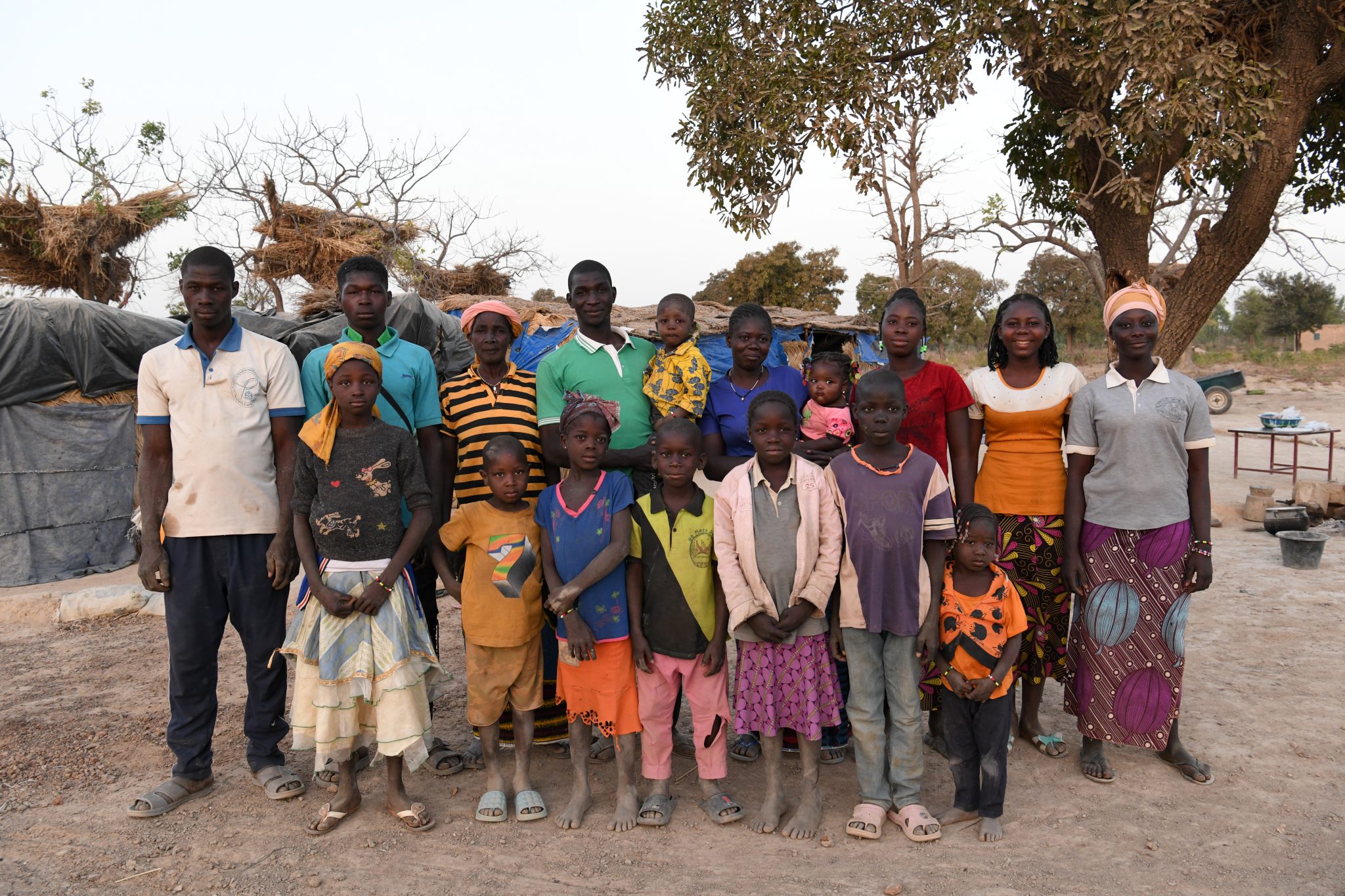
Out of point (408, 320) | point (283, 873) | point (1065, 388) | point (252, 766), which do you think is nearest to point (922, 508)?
point (1065, 388)

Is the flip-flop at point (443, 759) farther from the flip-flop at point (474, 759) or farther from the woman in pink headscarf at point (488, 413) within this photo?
the woman in pink headscarf at point (488, 413)

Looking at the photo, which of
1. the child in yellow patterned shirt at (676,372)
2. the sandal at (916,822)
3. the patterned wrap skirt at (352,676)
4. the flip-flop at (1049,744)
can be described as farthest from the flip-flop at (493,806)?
the flip-flop at (1049,744)

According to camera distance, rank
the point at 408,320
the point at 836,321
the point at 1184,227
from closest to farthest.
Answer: the point at 408,320, the point at 1184,227, the point at 836,321

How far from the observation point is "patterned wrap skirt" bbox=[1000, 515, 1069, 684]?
10.9 feet

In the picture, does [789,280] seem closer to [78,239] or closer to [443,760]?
[78,239]

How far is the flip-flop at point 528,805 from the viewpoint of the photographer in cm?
297

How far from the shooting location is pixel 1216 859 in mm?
2639

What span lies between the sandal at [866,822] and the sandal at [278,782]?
6.84ft

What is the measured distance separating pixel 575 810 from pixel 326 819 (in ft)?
2.90

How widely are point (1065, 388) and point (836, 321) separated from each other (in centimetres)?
1085

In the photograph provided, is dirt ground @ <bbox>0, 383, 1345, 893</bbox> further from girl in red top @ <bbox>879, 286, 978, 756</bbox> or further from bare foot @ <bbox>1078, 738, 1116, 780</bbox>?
girl in red top @ <bbox>879, 286, 978, 756</bbox>

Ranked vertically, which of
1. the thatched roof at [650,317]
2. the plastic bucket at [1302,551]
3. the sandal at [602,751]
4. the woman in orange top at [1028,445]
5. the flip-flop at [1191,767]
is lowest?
the sandal at [602,751]

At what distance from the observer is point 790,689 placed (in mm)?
2863

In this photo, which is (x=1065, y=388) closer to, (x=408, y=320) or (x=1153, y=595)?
(x=1153, y=595)
